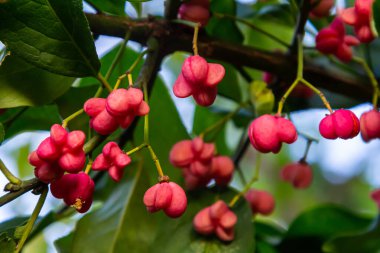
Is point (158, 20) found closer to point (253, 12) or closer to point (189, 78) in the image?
point (189, 78)

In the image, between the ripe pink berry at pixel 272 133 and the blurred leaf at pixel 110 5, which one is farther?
the blurred leaf at pixel 110 5

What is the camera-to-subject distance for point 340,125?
505 millimetres

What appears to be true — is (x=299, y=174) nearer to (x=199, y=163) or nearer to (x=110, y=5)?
(x=199, y=163)

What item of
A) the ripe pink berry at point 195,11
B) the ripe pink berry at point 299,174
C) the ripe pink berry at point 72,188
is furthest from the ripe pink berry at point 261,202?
the ripe pink berry at point 72,188

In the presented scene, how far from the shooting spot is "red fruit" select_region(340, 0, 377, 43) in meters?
0.64

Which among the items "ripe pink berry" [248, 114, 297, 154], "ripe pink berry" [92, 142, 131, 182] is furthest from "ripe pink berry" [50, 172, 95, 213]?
"ripe pink berry" [248, 114, 297, 154]

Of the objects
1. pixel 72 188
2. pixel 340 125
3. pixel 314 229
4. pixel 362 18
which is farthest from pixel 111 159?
pixel 314 229

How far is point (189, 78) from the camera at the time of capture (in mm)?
482

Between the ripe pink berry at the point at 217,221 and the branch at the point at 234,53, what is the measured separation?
160 mm

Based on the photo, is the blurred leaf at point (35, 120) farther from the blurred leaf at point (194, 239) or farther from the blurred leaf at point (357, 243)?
the blurred leaf at point (357, 243)

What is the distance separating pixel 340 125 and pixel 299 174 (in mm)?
310

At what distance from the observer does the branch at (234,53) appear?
0.59 metres

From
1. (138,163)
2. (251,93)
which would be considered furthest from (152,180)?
(251,93)

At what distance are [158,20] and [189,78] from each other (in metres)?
0.15
